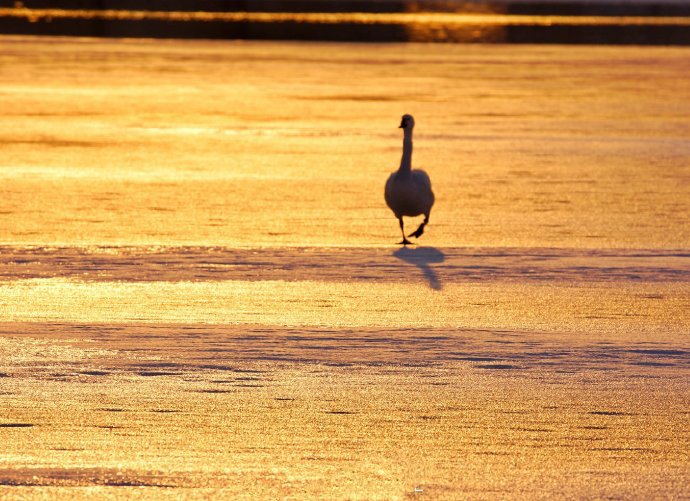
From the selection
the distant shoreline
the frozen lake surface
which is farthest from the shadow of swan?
the distant shoreline

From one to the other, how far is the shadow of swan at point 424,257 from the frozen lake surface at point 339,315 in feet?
0.11

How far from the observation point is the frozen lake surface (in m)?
5.22

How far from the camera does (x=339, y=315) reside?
7695mm

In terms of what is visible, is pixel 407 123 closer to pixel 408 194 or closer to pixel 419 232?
pixel 408 194

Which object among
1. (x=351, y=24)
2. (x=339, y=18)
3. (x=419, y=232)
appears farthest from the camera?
(x=339, y=18)

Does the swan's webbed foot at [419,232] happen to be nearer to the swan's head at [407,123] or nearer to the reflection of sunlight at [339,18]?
the swan's head at [407,123]

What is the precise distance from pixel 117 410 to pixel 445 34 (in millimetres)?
42149

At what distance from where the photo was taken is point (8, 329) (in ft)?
23.9

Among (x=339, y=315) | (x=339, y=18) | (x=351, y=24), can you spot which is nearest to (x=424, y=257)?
(x=339, y=315)

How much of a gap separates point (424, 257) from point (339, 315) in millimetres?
1945

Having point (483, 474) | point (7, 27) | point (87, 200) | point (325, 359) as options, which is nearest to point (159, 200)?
point (87, 200)

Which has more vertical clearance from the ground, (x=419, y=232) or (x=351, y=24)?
(x=419, y=232)

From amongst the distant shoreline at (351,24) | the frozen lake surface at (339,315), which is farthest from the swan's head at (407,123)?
the distant shoreline at (351,24)

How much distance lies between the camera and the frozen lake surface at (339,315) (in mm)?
5223
